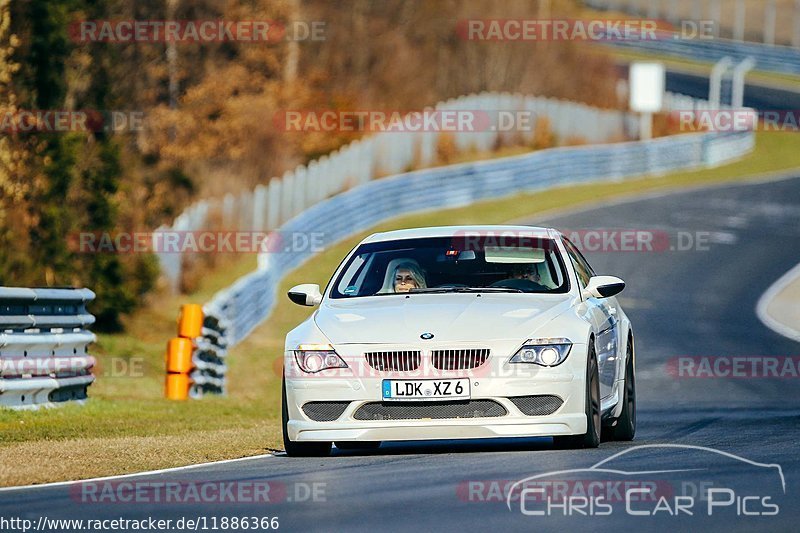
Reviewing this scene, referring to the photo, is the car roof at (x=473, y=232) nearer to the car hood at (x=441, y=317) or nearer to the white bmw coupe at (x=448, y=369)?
the white bmw coupe at (x=448, y=369)

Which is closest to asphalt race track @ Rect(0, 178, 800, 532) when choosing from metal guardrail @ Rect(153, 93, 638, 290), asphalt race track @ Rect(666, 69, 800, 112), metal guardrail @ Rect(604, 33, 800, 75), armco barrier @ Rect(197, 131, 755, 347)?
armco barrier @ Rect(197, 131, 755, 347)

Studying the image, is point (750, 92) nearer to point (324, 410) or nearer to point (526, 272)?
point (526, 272)

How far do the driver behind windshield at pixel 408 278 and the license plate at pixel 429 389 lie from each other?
4.23 ft

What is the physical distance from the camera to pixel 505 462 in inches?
372

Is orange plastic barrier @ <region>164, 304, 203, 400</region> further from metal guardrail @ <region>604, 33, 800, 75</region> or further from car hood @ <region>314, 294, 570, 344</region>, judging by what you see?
metal guardrail @ <region>604, 33, 800, 75</region>

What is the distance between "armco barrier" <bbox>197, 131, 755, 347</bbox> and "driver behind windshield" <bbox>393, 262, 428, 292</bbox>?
11.4m

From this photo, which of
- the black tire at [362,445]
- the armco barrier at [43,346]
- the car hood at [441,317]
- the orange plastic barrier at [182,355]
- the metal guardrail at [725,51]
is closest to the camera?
the car hood at [441,317]

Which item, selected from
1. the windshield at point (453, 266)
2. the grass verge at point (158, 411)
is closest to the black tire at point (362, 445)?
the grass verge at point (158, 411)

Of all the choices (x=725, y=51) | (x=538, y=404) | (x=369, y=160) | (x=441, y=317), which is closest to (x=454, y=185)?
(x=369, y=160)

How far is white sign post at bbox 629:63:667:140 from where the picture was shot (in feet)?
192

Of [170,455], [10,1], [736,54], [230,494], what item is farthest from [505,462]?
[736,54]

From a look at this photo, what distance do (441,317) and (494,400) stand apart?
2.15 ft

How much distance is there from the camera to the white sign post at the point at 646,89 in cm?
5862

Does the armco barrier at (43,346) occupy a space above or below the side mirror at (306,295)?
below
